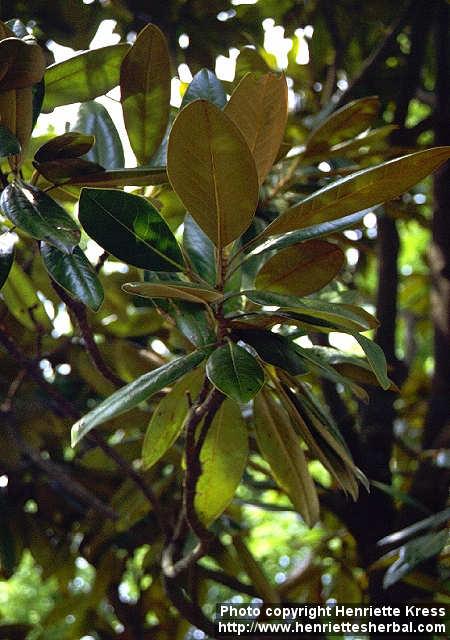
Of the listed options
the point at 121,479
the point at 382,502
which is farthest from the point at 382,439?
the point at 121,479

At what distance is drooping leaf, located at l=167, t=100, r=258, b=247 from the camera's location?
0.71 m

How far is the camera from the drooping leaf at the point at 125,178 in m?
0.86

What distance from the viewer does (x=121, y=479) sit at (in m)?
1.73

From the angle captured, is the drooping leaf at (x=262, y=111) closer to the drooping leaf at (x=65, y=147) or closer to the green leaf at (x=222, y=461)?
the drooping leaf at (x=65, y=147)

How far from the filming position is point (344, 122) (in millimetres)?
1197

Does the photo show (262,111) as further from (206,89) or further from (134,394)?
(134,394)

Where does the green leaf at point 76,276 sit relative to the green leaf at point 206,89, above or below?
below

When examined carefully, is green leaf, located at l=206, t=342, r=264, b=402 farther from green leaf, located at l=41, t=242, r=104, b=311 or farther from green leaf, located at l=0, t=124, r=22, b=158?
green leaf, located at l=0, t=124, r=22, b=158

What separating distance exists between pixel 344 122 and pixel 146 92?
38 cm

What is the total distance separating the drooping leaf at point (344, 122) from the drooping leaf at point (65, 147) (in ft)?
1.38

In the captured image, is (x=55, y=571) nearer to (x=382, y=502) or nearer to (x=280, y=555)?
(x=382, y=502)

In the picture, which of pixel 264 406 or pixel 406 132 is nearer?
pixel 264 406

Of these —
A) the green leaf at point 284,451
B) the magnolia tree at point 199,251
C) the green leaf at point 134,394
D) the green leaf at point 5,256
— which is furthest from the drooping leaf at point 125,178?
the green leaf at point 284,451

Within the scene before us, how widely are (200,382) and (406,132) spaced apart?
1034 millimetres
